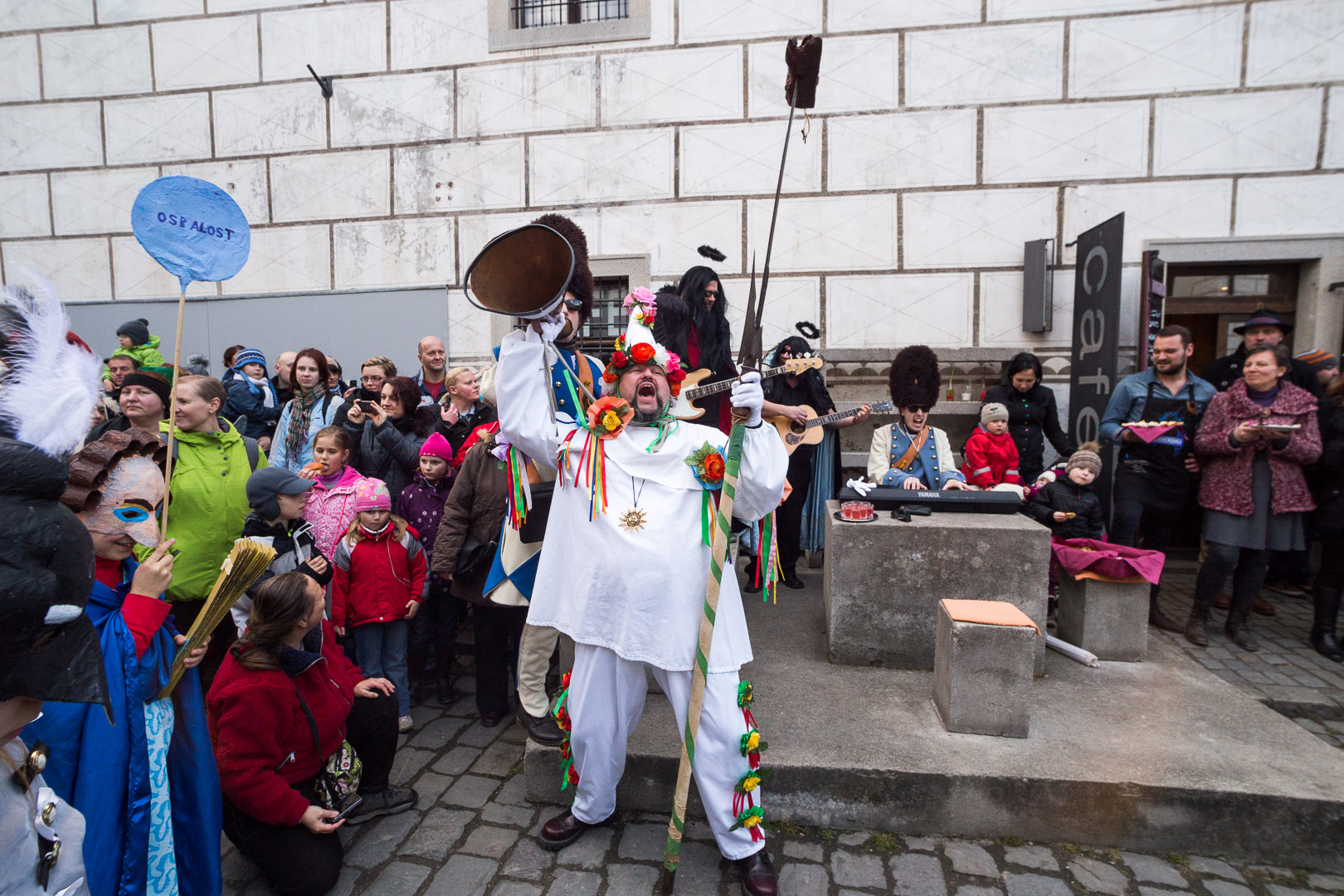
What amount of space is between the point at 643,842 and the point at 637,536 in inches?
51.3

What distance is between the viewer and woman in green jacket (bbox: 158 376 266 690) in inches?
135

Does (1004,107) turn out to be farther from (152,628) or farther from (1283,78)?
(152,628)

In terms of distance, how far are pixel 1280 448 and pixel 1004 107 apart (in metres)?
3.88

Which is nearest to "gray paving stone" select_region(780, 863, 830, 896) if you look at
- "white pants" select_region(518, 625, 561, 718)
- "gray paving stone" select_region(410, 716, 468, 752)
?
"white pants" select_region(518, 625, 561, 718)

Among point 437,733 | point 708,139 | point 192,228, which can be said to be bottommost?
point 437,733

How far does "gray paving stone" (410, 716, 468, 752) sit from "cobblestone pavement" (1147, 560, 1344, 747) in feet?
14.7

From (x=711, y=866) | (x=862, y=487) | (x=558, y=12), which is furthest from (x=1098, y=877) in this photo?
(x=558, y=12)

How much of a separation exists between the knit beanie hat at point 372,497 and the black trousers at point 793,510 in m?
2.95

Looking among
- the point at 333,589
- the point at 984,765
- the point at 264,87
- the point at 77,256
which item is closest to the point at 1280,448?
the point at 984,765

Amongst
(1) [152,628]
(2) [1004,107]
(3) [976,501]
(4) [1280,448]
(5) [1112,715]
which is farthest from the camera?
(2) [1004,107]

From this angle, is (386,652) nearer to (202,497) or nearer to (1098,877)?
(202,497)

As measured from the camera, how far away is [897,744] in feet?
9.59

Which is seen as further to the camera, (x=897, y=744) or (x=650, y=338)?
(x=897, y=744)

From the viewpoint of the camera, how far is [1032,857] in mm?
2619
